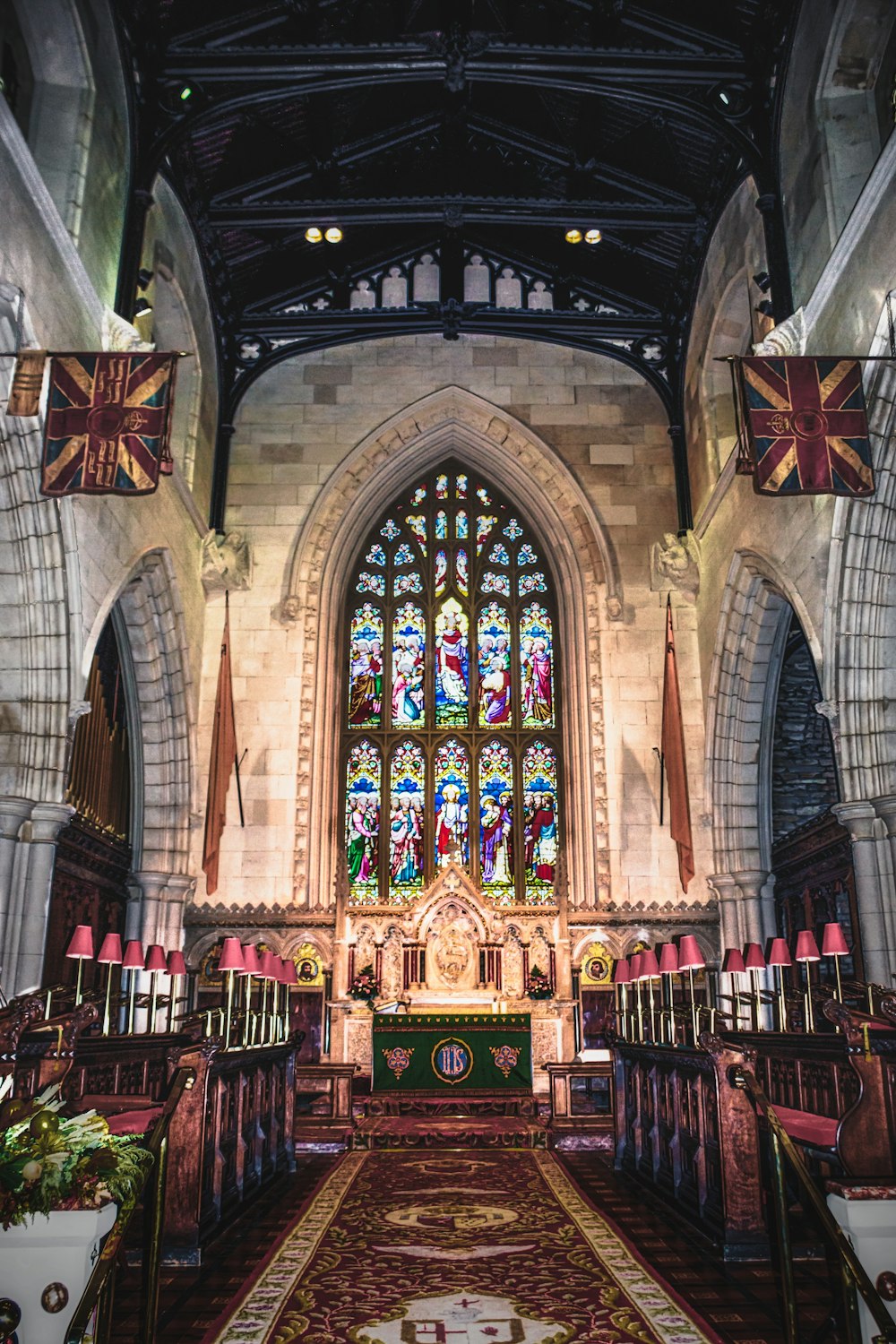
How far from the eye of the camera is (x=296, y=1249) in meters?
6.14

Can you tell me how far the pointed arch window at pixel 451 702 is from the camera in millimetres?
15305

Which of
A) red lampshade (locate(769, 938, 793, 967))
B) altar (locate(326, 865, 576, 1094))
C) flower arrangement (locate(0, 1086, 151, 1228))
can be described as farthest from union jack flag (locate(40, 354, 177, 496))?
altar (locate(326, 865, 576, 1094))

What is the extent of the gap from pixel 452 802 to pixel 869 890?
671cm

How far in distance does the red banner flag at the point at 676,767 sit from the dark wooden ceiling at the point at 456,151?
9.67ft

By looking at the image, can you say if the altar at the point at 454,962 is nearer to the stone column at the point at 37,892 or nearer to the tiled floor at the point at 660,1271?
the stone column at the point at 37,892

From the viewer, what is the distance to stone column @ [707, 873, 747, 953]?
44.9ft

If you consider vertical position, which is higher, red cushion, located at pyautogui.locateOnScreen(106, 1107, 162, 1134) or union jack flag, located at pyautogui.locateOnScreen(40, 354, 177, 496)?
union jack flag, located at pyautogui.locateOnScreen(40, 354, 177, 496)

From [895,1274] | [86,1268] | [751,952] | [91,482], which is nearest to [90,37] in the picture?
[91,482]

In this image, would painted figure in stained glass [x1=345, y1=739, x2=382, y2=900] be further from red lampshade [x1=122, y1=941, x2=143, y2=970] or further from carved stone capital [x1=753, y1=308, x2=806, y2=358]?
carved stone capital [x1=753, y1=308, x2=806, y2=358]

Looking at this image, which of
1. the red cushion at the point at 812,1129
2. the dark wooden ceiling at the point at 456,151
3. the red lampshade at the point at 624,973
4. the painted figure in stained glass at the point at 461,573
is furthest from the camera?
the painted figure in stained glass at the point at 461,573

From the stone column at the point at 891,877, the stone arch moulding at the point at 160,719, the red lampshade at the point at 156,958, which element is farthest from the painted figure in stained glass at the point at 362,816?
the stone column at the point at 891,877

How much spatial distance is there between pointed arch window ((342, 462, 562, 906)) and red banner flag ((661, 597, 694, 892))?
200 cm

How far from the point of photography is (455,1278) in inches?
213

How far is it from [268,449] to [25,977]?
8844 millimetres
